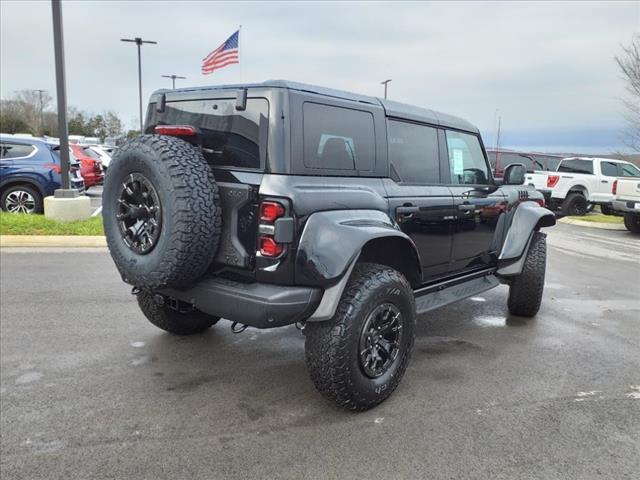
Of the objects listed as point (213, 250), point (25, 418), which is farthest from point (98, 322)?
point (213, 250)

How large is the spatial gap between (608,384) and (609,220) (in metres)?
12.5

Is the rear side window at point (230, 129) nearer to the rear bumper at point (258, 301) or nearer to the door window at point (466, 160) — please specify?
the rear bumper at point (258, 301)

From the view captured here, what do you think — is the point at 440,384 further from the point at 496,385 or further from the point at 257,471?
the point at 257,471

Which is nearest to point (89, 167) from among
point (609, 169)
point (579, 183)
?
point (579, 183)

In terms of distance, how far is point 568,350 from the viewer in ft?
14.4

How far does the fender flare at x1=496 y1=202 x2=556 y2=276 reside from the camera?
192 inches

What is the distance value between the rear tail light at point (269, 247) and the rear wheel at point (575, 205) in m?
14.2

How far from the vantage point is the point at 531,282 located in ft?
16.5

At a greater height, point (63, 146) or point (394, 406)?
point (63, 146)

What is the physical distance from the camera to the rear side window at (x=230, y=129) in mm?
2969

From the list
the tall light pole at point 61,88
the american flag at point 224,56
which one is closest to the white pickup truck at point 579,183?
the american flag at point 224,56

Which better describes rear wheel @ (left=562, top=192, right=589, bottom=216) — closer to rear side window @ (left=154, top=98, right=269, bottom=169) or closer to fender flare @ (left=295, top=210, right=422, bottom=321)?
fender flare @ (left=295, top=210, right=422, bottom=321)

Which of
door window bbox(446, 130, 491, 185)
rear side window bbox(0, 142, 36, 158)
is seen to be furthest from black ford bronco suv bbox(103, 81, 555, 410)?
rear side window bbox(0, 142, 36, 158)

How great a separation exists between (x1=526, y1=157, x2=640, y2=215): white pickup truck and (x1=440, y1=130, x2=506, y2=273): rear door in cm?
1107
